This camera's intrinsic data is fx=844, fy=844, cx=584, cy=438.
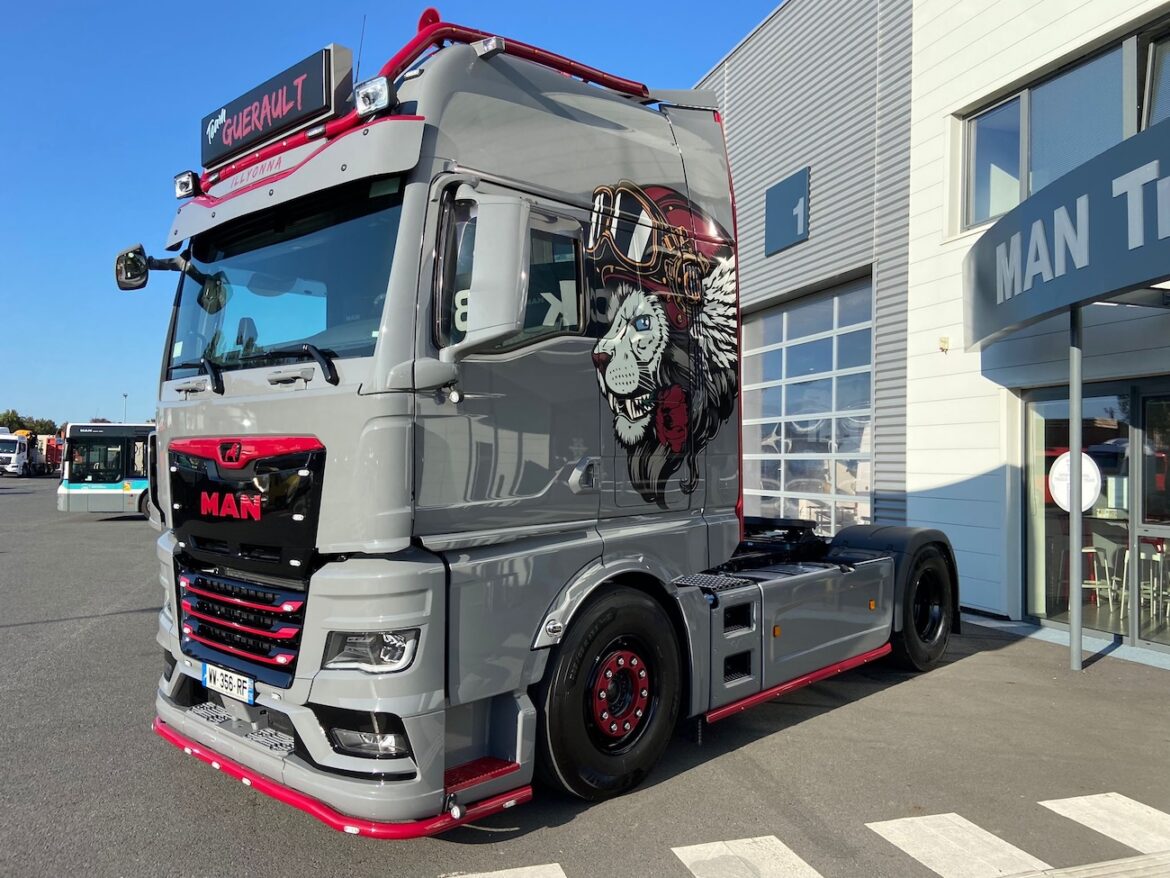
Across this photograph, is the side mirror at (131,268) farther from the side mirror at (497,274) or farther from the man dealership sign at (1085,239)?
the man dealership sign at (1085,239)

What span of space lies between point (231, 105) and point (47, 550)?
13.3 m

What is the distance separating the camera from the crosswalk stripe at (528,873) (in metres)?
3.43

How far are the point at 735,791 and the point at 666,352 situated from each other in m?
2.32

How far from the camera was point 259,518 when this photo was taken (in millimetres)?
3531

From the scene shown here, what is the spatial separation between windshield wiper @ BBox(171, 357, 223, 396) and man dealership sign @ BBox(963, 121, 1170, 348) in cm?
539

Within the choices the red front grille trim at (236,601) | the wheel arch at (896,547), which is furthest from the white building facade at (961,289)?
the red front grille trim at (236,601)

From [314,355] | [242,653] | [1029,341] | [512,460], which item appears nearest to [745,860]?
[512,460]

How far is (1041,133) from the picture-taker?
8.57 meters

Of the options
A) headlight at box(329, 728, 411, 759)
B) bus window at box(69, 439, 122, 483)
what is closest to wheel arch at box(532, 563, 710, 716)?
headlight at box(329, 728, 411, 759)

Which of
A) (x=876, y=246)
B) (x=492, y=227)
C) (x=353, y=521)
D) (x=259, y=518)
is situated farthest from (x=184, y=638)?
(x=876, y=246)

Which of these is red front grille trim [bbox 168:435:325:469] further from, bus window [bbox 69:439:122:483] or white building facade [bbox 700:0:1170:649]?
bus window [bbox 69:439:122:483]

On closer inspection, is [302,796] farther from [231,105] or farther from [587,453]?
[231,105]

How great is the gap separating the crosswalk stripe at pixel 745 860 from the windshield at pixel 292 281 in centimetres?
254

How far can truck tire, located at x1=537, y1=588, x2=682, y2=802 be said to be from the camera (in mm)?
3820
